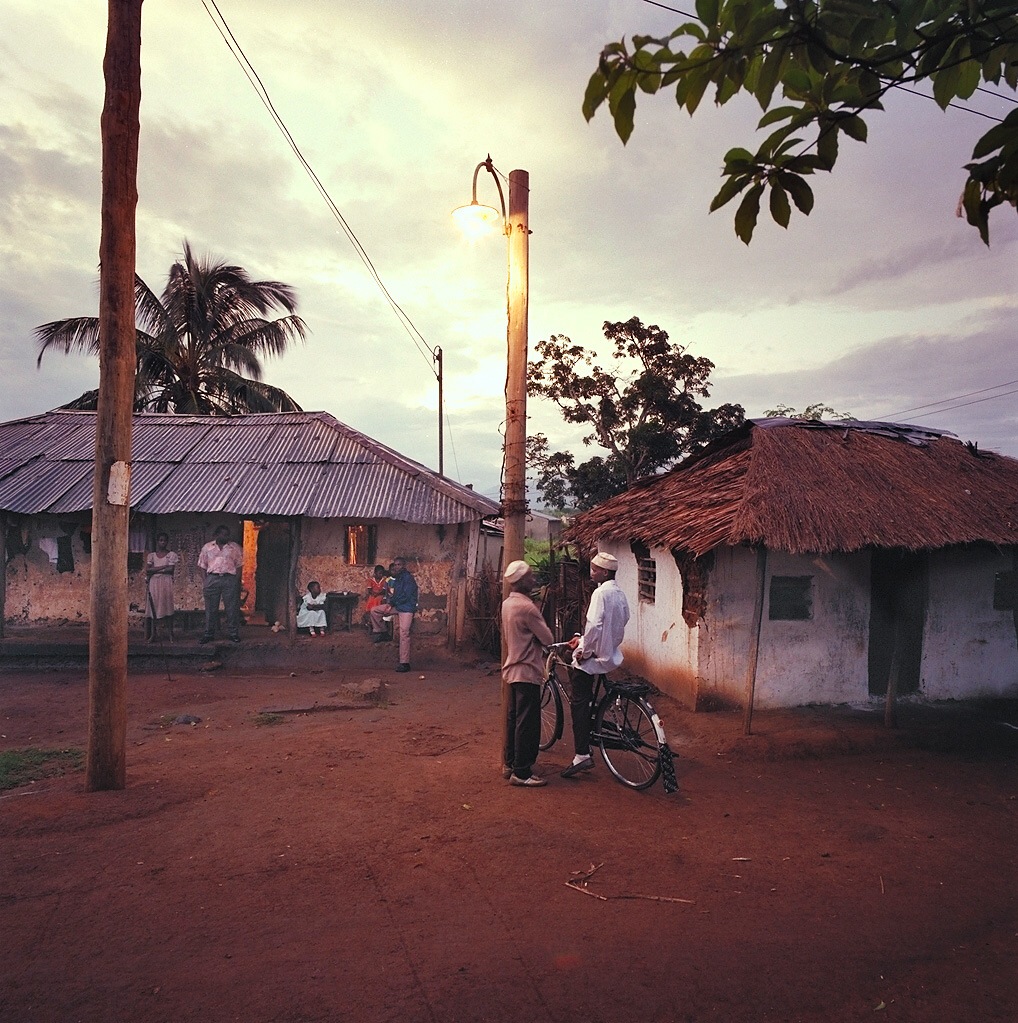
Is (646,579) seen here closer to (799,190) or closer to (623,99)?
(799,190)

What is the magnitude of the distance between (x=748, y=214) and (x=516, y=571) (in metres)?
4.59

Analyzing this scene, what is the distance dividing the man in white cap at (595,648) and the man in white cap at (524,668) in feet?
1.26

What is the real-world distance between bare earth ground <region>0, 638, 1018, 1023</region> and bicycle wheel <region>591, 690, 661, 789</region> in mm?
267

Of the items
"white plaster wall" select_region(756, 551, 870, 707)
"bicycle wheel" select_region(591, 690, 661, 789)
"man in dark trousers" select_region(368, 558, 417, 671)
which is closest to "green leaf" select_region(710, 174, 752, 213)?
"bicycle wheel" select_region(591, 690, 661, 789)

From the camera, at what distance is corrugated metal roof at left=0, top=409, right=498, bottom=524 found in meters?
13.4

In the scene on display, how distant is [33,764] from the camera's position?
23.4 ft

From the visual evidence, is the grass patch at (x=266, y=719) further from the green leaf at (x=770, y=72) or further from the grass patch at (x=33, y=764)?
the green leaf at (x=770, y=72)

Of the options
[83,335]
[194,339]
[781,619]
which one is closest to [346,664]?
[781,619]

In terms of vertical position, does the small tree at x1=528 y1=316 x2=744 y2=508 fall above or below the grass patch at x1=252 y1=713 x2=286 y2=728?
above

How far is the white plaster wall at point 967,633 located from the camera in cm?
994

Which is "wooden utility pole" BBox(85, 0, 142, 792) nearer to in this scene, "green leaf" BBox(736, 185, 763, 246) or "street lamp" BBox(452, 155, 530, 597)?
"street lamp" BBox(452, 155, 530, 597)

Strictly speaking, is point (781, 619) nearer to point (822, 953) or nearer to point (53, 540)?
point (822, 953)

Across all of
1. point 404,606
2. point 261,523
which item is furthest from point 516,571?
point 261,523

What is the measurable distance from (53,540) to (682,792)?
12800mm
